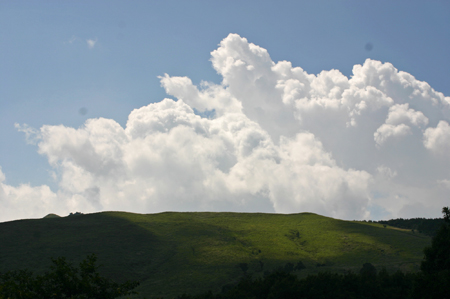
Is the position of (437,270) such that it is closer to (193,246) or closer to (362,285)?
(362,285)

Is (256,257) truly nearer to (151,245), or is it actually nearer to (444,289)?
(151,245)

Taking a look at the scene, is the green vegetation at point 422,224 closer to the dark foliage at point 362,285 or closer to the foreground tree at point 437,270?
the dark foliage at point 362,285

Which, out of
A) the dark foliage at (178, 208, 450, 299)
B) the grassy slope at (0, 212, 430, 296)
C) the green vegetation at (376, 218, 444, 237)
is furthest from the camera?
the green vegetation at (376, 218, 444, 237)

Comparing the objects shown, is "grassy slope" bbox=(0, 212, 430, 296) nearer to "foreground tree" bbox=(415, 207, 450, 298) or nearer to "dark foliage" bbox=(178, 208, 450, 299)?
"dark foliage" bbox=(178, 208, 450, 299)

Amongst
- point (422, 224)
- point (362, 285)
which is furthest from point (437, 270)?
point (422, 224)

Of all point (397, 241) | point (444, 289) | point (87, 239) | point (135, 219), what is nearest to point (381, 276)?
point (444, 289)

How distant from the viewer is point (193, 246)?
396 feet

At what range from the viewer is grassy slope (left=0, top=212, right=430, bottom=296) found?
9606cm

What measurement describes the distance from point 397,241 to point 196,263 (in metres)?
67.7

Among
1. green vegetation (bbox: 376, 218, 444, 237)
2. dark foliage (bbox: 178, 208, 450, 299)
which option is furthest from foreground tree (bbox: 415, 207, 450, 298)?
green vegetation (bbox: 376, 218, 444, 237)

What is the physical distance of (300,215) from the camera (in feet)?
561

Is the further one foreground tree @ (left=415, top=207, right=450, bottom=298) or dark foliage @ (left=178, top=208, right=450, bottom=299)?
dark foliage @ (left=178, top=208, right=450, bottom=299)

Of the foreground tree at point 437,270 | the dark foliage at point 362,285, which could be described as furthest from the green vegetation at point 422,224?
the foreground tree at point 437,270

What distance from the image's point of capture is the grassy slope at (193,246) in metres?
96.1
